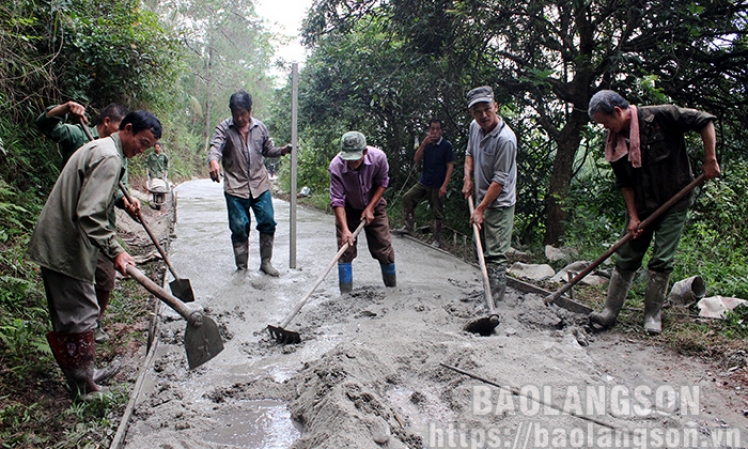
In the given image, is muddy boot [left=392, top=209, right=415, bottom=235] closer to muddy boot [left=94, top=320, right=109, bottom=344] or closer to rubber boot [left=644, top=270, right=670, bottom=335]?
rubber boot [left=644, top=270, right=670, bottom=335]

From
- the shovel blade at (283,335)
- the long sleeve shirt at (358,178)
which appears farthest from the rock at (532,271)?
the shovel blade at (283,335)

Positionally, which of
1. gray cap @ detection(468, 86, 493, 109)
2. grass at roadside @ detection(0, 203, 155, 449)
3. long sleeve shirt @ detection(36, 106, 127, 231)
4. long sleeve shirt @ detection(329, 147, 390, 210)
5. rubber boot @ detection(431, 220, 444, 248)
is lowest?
grass at roadside @ detection(0, 203, 155, 449)

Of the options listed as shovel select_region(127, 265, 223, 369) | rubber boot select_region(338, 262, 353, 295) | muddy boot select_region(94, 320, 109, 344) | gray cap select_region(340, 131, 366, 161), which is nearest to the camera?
shovel select_region(127, 265, 223, 369)

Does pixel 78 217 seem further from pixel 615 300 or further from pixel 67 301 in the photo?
pixel 615 300

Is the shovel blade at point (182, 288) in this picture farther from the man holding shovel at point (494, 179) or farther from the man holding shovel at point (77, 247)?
the man holding shovel at point (494, 179)

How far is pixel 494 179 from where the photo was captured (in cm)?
429

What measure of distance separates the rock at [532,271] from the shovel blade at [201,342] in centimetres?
361

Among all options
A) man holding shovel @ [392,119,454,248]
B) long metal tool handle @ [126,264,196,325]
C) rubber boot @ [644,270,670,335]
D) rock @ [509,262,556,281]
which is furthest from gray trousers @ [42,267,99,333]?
man holding shovel @ [392,119,454,248]

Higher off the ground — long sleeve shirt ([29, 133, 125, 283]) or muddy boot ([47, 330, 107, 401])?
long sleeve shirt ([29, 133, 125, 283])

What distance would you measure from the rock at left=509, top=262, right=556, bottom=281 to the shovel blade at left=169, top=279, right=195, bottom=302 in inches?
132

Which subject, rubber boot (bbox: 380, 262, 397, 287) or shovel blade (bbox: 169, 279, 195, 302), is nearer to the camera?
shovel blade (bbox: 169, 279, 195, 302)

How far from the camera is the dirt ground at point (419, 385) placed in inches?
90.9

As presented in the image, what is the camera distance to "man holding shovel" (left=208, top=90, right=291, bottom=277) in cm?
496

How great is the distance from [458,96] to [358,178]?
3.27 m
